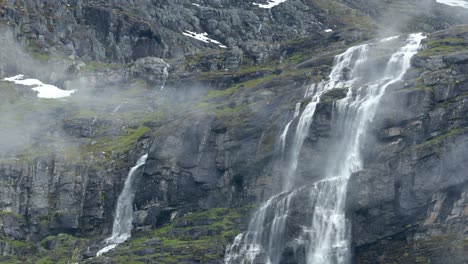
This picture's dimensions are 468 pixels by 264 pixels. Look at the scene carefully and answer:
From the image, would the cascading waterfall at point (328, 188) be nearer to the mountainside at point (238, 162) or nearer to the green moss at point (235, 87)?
the mountainside at point (238, 162)

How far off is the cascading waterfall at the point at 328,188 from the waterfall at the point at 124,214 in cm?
2294

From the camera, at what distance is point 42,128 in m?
174

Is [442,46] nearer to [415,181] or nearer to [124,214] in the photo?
[415,181]

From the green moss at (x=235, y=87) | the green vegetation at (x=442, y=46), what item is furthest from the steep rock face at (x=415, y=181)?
the green moss at (x=235, y=87)

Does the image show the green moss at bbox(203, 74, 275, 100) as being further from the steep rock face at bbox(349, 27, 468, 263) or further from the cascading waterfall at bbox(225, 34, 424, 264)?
the steep rock face at bbox(349, 27, 468, 263)

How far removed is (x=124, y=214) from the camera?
143 m

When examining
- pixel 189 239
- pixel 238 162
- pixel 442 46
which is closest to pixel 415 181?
pixel 238 162

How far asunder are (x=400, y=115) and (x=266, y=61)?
70.1 metres

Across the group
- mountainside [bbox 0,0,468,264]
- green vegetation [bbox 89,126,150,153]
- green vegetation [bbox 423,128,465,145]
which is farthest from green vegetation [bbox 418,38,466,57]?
green vegetation [bbox 89,126,150,153]

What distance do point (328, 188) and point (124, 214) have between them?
1533 inches

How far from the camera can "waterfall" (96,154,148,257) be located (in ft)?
451

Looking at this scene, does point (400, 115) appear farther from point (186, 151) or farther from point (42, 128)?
point (42, 128)

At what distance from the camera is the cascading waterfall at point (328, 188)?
116438 millimetres

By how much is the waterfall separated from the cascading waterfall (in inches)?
903
